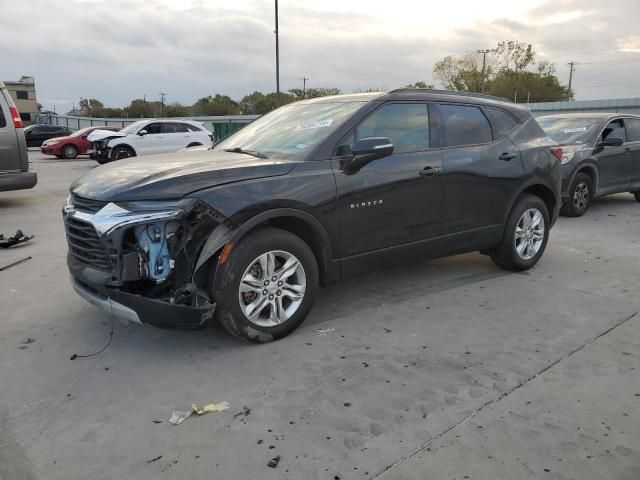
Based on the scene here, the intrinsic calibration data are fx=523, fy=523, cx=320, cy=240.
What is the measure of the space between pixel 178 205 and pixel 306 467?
5.81 feet

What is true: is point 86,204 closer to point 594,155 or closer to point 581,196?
point 581,196

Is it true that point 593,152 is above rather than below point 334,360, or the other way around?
above

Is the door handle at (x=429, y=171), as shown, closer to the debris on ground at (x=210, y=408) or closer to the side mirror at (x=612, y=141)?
the debris on ground at (x=210, y=408)

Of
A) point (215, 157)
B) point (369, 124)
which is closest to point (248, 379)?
point (215, 157)

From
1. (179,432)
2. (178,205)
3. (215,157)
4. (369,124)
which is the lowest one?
(179,432)

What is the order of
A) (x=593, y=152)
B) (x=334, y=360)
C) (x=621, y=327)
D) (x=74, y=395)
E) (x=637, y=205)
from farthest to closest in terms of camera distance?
1. (x=637, y=205)
2. (x=593, y=152)
3. (x=621, y=327)
4. (x=334, y=360)
5. (x=74, y=395)

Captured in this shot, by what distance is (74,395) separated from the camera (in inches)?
124

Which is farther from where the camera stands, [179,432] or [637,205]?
[637,205]

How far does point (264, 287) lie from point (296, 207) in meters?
0.62

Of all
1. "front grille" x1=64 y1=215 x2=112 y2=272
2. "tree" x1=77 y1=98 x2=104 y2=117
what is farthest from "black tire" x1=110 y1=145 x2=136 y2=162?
"tree" x1=77 y1=98 x2=104 y2=117

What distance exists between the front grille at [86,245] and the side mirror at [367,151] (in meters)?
1.85

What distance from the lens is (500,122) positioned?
17.5ft

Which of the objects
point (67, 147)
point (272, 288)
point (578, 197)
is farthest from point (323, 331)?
point (67, 147)

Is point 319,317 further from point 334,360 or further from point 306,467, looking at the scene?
point 306,467
